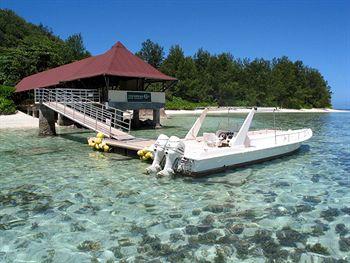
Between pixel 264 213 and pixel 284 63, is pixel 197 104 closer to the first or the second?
pixel 284 63

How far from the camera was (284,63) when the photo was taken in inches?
3787

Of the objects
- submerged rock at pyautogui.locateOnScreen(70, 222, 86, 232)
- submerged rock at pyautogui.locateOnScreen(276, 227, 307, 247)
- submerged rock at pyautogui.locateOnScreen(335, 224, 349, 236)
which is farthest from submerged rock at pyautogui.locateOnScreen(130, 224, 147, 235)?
submerged rock at pyautogui.locateOnScreen(335, 224, 349, 236)

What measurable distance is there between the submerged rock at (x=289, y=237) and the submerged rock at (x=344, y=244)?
0.65 meters

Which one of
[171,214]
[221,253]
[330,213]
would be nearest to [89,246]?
[171,214]

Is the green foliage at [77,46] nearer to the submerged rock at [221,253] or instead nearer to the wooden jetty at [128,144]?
the wooden jetty at [128,144]

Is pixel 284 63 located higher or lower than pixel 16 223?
higher

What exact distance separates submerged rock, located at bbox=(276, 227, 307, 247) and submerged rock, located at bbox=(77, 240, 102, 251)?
11.6ft

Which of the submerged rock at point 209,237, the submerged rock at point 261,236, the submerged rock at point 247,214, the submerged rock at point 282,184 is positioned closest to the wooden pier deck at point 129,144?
the submerged rock at point 282,184

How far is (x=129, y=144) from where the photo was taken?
15.9m

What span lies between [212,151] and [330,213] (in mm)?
4603

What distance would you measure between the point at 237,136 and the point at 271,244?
685cm

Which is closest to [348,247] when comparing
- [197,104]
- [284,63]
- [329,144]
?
[329,144]

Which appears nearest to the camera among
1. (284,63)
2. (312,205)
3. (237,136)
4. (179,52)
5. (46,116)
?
(312,205)

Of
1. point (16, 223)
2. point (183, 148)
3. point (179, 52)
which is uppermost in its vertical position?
point (179, 52)
